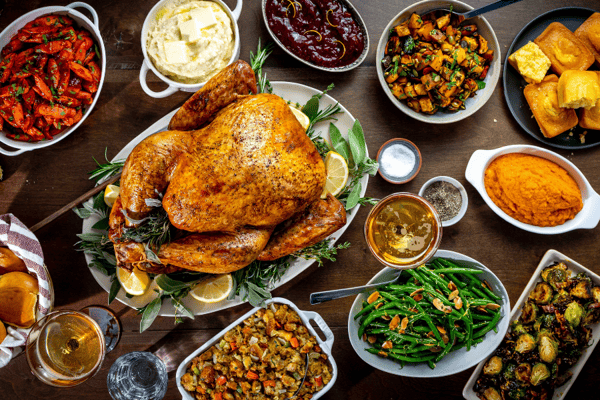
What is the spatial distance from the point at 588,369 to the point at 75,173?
2.97 meters

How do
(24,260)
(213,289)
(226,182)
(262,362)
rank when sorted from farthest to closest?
(262,362), (213,289), (24,260), (226,182)

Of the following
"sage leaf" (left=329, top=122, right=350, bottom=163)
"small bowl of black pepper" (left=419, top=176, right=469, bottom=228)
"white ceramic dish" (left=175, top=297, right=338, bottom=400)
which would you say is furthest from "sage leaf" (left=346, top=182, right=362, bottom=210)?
"white ceramic dish" (left=175, top=297, right=338, bottom=400)

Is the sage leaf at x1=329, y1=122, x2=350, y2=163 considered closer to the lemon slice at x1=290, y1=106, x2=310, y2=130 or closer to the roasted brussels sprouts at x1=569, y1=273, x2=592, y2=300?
the lemon slice at x1=290, y1=106, x2=310, y2=130

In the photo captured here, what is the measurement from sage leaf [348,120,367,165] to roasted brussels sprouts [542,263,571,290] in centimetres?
116

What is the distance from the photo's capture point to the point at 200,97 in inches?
70.0

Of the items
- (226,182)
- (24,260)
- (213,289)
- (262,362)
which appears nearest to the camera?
(226,182)

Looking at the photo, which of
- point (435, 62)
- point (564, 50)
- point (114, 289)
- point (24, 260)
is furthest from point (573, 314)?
point (24, 260)

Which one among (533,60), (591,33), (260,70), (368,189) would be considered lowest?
(368,189)

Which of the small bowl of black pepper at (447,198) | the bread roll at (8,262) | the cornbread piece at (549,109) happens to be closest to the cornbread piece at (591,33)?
the cornbread piece at (549,109)

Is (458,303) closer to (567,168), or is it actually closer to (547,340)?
(547,340)

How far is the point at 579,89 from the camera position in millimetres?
1989

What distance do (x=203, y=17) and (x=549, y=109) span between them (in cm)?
174

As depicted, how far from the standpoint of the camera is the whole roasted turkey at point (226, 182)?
164 centimetres

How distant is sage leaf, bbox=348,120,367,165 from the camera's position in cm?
202
